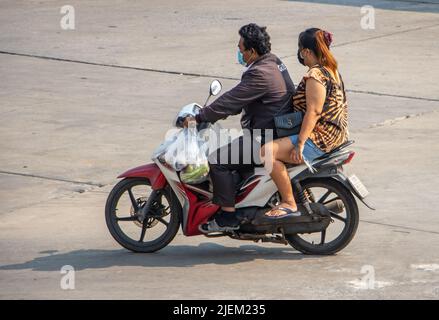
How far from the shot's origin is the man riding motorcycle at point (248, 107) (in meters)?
8.89

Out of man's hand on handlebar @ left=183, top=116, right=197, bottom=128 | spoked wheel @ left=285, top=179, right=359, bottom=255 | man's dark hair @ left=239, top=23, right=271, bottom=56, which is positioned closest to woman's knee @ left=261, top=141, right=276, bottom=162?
spoked wheel @ left=285, top=179, right=359, bottom=255

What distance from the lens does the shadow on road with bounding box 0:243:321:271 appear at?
9.07 m

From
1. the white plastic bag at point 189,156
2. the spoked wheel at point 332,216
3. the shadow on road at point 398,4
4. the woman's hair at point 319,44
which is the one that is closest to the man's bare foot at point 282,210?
the spoked wheel at point 332,216

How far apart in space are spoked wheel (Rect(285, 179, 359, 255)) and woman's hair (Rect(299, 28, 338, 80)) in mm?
901

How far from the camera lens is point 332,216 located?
914 centimetres

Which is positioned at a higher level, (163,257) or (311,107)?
(311,107)

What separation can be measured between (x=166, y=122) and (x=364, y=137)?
2307 millimetres

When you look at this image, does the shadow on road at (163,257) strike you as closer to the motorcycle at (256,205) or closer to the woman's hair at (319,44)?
the motorcycle at (256,205)

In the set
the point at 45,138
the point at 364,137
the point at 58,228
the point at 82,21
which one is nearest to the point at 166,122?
the point at 45,138

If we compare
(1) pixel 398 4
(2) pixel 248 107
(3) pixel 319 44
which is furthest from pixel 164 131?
(1) pixel 398 4

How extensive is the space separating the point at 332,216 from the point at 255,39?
58.6 inches

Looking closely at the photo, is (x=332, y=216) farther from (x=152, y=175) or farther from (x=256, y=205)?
(x=152, y=175)

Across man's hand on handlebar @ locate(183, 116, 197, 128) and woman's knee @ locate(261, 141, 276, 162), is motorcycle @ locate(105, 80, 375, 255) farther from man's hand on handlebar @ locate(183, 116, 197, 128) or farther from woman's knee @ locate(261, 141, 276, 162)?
woman's knee @ locate(261, 141, 276, 162)

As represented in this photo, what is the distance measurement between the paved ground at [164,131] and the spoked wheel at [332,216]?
12cm
